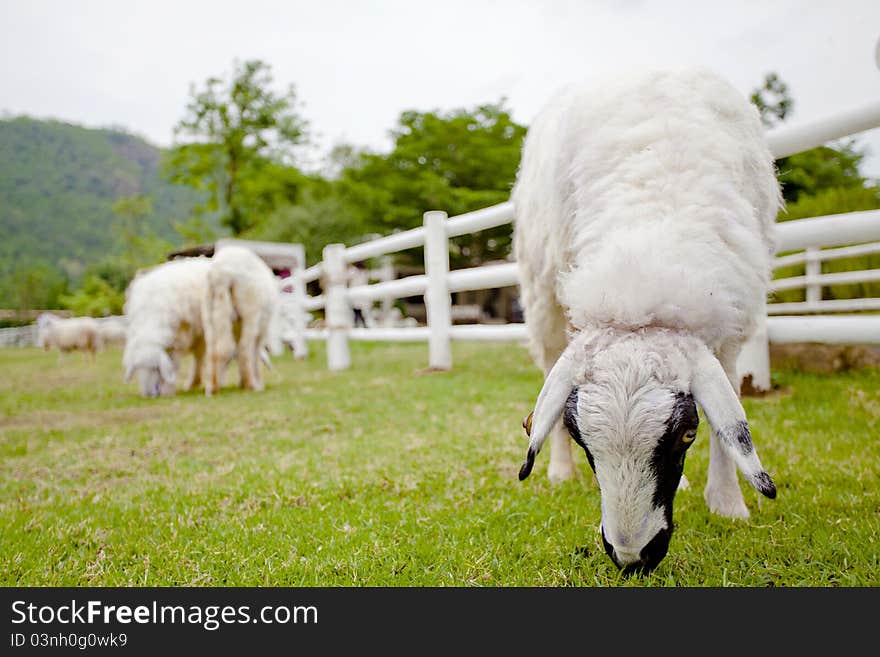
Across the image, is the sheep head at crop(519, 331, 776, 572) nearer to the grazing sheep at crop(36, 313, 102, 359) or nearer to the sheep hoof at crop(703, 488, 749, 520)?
the sheep hoof at crop(703, 488, 749, 520)

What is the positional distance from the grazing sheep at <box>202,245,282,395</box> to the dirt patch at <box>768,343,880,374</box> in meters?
5.23

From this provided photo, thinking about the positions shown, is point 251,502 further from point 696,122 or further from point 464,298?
point 464,298

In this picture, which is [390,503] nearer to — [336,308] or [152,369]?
[152,369]

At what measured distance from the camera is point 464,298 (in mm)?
28203

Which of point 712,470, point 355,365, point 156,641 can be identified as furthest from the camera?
point 355,365

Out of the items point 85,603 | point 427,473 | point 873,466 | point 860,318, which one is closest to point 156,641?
point 85,603

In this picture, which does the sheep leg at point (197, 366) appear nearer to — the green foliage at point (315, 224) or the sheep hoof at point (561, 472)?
the sheep hoof at point (561, 472)

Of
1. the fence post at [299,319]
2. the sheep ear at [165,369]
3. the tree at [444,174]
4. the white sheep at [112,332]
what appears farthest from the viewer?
the tree at [444,174]

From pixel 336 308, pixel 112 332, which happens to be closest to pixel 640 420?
pixel 336 308

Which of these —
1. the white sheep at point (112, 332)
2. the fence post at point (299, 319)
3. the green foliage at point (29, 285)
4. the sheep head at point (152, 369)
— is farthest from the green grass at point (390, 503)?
the white sheep at point (112, 332)

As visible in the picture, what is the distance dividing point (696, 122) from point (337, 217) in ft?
68.5

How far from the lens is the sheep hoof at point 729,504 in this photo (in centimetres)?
220

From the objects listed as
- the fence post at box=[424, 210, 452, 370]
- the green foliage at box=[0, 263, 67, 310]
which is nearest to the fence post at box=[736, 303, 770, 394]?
the fence post at box=[424, 210, 452, 370]

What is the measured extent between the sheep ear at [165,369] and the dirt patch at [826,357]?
236 inches
